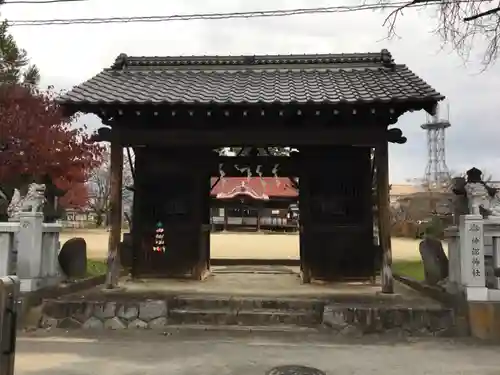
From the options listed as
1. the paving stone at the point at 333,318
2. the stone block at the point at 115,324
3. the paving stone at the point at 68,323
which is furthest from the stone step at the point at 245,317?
the paving stone at the point at 68,323

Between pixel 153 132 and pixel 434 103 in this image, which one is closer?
pixel 434 103

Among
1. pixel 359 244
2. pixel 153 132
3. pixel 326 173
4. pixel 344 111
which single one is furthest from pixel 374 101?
pixel 153 132

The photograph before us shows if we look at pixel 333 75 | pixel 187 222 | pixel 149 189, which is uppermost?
pixel 333 75

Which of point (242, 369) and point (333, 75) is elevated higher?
point (333, 75)

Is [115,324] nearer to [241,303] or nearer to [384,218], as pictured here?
[241,303]

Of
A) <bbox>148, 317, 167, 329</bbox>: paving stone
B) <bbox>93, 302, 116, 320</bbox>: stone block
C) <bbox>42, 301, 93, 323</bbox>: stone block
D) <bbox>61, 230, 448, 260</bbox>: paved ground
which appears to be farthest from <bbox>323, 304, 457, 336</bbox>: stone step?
<bbox>61, 230, 448, 260</bbox>: paved ground

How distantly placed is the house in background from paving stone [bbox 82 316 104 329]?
19.5 feet

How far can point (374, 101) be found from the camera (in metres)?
8.99

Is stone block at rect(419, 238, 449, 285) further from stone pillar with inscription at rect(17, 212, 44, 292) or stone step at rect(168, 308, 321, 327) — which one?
stone pillar with inscription at rect(17, 212, 44, 292)

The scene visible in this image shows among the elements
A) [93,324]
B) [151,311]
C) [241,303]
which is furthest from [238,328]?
[93,324]

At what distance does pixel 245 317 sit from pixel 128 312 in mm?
2041

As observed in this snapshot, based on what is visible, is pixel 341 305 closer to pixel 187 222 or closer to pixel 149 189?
pixel 187 222

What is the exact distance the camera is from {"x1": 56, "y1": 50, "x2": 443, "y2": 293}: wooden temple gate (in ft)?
31.1

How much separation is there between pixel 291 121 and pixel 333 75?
84.6 inches
